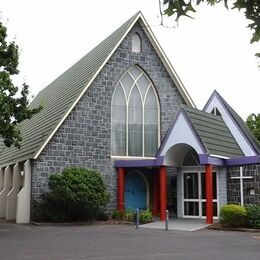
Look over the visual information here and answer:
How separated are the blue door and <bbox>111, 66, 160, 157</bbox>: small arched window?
4.29ft

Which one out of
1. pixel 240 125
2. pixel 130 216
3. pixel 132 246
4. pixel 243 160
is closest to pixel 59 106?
pixel 130 216

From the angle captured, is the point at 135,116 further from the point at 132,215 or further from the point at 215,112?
the point at 132,215

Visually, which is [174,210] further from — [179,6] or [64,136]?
[179,6]

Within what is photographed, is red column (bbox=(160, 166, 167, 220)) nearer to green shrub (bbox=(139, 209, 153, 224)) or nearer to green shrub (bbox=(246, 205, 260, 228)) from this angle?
green shrub (bbox=(139, 209, 153, 224))

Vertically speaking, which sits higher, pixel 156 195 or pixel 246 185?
pixel 246 185

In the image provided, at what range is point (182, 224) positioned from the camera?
21.1 metres

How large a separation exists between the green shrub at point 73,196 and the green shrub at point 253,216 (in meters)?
6.87

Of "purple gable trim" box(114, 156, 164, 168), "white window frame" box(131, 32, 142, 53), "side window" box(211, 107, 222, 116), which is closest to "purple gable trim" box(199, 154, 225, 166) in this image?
"purple gable trim" box(114, 156, 164, 168)

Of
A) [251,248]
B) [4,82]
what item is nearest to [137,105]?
[4,82]

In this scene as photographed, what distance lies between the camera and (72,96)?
2572 cm

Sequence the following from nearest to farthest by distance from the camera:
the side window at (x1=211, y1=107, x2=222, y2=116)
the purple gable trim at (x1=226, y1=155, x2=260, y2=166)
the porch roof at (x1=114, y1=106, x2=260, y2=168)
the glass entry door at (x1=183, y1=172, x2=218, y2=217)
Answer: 1. the purple gable trim at (x1=226, y1=155, x2=260, y2=166)
2. the porch roof at (x1=114, y1=106, x2=260, y2=168)
3. the glass entry door at (x1=183, y1=172, x2=218, y2=217)
4. the side window at (x1=211, y1=107, x2=222, y2=116)

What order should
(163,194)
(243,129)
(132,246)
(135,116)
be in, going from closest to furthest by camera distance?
(132,246) → (163,194) → (243,129) → (135,116)

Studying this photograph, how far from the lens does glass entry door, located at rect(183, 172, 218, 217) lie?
23.5 metres

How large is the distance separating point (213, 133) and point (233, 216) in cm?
535
